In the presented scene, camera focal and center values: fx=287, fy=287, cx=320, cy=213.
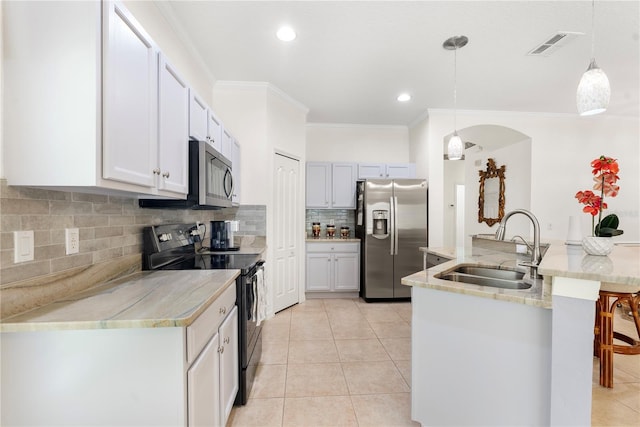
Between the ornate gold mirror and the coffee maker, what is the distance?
4.40m

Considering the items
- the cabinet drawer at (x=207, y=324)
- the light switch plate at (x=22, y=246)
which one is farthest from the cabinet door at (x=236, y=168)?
the light switch plate at (x=22, y=246)

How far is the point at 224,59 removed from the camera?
2859 millimetres

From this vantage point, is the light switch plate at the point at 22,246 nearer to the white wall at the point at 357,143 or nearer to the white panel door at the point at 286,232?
the white panel door at the point at 286,232

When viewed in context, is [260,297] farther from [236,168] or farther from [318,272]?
[318,272]

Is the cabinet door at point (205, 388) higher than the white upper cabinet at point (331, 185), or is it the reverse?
the white upper cabinet at point (331, 185)

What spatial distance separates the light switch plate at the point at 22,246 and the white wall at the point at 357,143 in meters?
4.07

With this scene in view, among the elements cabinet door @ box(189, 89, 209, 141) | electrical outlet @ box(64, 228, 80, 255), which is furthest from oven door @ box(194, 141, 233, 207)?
electrical outlet @ box(64, 228, 80, 255)

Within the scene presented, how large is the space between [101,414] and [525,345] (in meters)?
1.73

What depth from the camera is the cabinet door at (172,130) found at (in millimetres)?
1435

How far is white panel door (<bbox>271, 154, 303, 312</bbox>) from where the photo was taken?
3.56 meters

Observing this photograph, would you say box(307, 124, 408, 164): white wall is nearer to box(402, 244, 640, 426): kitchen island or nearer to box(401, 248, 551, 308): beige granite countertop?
box(401, 248, 551, 308): beige granite countertop

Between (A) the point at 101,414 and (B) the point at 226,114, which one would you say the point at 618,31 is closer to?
(B) the point at 226,114

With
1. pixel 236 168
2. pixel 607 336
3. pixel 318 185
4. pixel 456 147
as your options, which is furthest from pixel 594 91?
pixel 318 185

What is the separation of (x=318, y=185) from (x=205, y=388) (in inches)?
138
